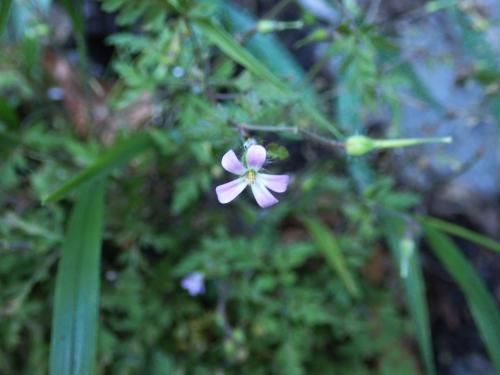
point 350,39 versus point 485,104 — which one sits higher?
point 485,104

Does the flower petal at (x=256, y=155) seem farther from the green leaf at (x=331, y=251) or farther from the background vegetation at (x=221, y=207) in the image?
the green leaf at (x=331, y=251)

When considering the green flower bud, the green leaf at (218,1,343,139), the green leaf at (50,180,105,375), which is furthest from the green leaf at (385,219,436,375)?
the green leaf at (50,180,105,375)

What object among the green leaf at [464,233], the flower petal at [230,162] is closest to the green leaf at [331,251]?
the green leaf at [464,233]

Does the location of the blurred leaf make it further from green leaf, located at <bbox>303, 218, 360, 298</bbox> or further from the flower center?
green leaf, located at <bbox>303, 218, 360, 298</bbox>

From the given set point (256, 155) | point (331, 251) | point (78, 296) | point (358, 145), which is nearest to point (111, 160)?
point (78, 296)

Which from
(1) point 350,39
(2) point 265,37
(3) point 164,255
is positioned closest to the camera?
(1) point 350,39

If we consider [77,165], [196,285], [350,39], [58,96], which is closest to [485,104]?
[350,39]

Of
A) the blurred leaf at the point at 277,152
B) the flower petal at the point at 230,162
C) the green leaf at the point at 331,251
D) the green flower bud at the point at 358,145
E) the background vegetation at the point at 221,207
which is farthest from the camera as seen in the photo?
the green leaf at the point at 331,251

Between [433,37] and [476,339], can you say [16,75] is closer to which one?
[433,37]
